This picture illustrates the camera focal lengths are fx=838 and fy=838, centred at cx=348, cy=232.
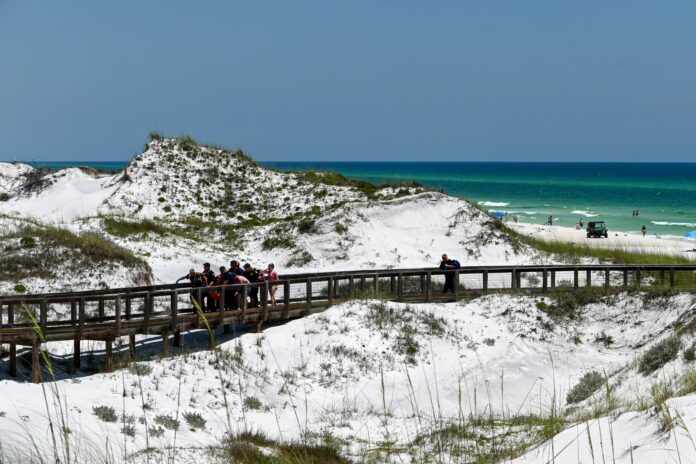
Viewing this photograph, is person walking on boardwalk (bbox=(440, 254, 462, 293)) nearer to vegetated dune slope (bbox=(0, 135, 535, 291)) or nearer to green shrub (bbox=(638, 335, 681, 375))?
green shrub (bbox=(638, 335, 681, 375))

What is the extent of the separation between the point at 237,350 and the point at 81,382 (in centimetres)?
465

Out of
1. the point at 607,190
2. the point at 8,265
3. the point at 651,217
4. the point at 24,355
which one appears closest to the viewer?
the point at 24,355

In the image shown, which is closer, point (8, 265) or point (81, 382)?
point (81, 382)

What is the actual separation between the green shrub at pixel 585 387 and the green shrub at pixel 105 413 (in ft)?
37.2

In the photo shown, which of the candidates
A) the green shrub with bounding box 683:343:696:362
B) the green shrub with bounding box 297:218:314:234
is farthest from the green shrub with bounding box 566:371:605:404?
the green shrub with bounding box 297:218:314:234

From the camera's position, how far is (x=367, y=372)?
78.0 ft

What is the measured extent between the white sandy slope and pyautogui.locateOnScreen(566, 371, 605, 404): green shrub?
68cm

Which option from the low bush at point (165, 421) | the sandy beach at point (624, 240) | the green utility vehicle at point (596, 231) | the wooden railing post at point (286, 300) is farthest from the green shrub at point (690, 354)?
the green utility vehicle at point (596, 231)

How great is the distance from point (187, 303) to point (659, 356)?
1531 centimetres

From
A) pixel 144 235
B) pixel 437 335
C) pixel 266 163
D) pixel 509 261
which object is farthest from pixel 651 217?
pixel 437 335

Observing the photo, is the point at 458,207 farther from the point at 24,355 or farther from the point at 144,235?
the point at 24,355

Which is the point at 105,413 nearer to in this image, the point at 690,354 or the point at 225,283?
the point at 225,283

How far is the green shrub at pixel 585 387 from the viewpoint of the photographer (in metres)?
21.5

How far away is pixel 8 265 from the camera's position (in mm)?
31875
